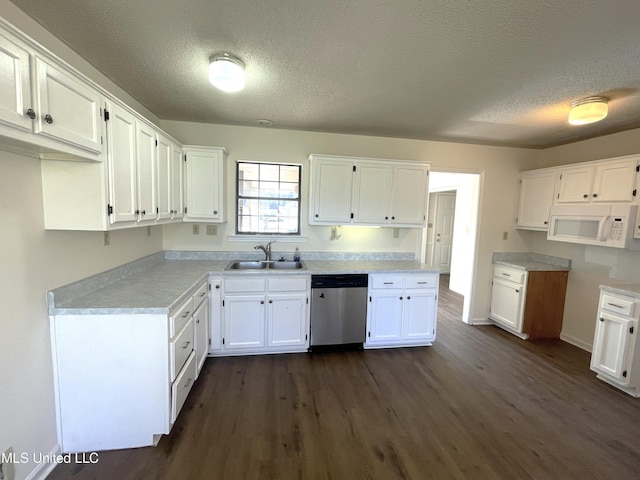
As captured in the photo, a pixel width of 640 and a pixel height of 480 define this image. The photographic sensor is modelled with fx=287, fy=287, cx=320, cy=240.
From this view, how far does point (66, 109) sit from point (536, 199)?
4.71m

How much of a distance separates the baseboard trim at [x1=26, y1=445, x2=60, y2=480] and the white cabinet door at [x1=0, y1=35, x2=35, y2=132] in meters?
1.81

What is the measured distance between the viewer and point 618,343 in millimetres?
2604

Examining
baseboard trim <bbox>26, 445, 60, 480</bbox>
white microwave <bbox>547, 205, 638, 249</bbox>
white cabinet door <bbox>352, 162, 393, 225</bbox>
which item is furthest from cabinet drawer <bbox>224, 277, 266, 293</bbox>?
white microwave <bbox>547, 205, 638, 249</bbox>

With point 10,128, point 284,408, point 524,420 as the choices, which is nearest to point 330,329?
point 284,408

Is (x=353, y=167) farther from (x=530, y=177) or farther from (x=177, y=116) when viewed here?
(x=530, y=177)

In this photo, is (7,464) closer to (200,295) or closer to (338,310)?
(200,295)

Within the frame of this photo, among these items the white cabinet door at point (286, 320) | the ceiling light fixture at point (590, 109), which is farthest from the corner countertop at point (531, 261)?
the white cabinet door at point (286, 320)

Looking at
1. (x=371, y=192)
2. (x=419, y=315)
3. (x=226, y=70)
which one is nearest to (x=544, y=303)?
(x=419, y=315)

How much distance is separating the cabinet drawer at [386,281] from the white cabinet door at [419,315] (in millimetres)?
151

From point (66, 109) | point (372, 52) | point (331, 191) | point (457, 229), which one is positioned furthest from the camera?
point (457, 229)

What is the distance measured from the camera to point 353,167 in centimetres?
330

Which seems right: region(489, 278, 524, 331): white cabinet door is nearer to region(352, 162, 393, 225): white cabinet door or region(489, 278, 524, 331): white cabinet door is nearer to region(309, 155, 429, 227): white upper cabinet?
region(309, 155, 429, 227): white upper cabinet

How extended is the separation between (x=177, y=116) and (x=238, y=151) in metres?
0.70

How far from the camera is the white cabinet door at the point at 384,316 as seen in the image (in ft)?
10.5
